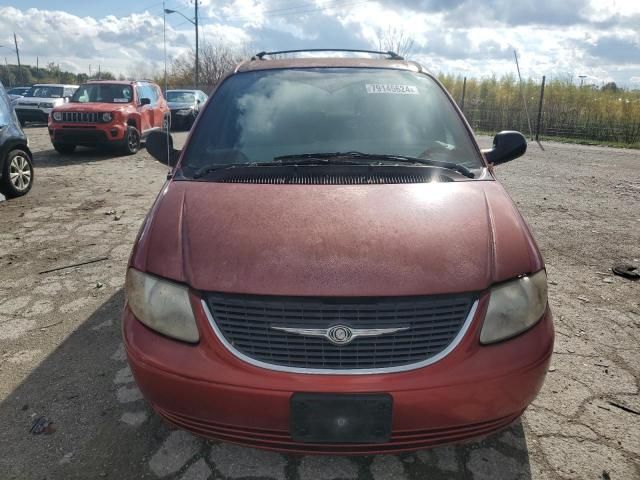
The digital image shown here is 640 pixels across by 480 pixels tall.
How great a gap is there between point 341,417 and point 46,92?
21.6m

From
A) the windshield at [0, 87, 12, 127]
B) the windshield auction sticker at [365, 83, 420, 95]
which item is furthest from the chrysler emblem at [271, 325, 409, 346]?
the windshield at [0, 87, 12, 127]

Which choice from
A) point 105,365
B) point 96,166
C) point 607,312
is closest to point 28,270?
point 105,365

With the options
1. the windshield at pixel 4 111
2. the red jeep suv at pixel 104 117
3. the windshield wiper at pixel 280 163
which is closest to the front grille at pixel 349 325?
the windshield wiper at pixel 280 163

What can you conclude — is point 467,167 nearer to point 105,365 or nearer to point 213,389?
point 213,389

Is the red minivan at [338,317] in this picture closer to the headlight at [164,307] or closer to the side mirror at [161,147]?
the headlight at [164,307]

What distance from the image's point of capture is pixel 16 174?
684cm

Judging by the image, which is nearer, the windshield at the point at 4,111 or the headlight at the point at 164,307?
the headlight at the point at 164,307

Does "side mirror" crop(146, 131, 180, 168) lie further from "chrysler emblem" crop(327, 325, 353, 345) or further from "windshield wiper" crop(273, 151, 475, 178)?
"chrysler emblem" crop(327, 325, 353, 345)

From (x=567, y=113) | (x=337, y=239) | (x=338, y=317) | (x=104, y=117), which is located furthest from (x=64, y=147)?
(x=567, y=113)

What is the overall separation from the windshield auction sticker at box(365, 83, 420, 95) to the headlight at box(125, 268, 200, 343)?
1770 millimetres

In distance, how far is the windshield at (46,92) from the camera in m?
18.9

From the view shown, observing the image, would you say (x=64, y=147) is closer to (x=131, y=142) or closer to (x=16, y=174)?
(x=131, y=142)

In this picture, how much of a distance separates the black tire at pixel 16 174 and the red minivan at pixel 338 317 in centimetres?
579

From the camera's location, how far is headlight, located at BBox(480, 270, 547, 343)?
5.75 ft
